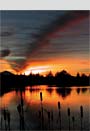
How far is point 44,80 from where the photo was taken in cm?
289

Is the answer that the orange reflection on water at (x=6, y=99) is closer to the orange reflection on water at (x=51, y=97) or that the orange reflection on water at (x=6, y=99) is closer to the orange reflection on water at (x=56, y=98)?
the orange reflection on water at (x=51, y=97)

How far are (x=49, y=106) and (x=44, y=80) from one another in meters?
0.20

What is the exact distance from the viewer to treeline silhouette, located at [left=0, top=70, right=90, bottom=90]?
2863 millimetres

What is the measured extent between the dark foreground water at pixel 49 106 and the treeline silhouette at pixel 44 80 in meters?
0.04

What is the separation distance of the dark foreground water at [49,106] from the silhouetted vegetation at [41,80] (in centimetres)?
4

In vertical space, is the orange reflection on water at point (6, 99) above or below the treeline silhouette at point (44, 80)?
below

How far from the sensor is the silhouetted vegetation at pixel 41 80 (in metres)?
2.86

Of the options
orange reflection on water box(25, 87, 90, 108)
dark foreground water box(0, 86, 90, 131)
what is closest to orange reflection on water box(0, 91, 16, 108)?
dark foreground water box(0, 86, 90, 131)

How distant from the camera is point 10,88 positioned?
2854 mm

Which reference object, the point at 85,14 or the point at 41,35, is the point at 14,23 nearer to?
the point at 41,35

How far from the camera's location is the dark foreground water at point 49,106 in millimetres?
→ 2832

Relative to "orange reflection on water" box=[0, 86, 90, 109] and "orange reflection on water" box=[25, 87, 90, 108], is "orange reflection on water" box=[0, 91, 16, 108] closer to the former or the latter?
"orange reflection on water" box=[0, 86, 90, 109]

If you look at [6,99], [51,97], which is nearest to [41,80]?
[51,97]

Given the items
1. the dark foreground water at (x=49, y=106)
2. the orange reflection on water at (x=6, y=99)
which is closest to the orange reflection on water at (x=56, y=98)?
the dark foreground water at (x=49, y=106)
